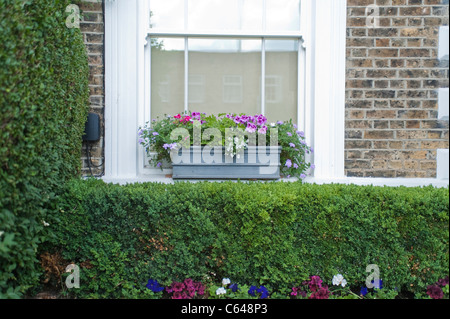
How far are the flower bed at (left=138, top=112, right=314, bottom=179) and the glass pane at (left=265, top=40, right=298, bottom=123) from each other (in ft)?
0.61

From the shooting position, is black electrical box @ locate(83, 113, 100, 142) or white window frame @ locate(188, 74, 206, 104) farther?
white window frame @ locate(188, 74, 206, 104)

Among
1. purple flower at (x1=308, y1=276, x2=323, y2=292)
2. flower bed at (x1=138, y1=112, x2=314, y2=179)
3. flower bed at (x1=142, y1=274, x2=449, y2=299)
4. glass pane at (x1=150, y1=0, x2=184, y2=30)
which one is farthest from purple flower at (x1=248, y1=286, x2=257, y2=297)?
glass pane at (x1=150, y1=0, x2=184, y2=30)

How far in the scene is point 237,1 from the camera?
3.59 metres

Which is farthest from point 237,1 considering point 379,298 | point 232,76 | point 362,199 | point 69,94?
point 379,298

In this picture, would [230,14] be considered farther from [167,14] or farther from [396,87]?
[396,87]

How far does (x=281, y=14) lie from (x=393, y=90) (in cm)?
126

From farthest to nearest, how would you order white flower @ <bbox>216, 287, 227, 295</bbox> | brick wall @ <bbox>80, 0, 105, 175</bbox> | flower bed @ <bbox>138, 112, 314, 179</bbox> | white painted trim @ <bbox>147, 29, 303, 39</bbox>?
1. white painted trim @ <bbox>147, 29, 303, 39</bbox>
2. brick wall @ <bbox>80, 0, 105, 175</bbox>
3. flower bed @ <bbox>138, 112, 314, 179</bbox>
4. white flower @ <bbox>216, 287, 227, 295</bbox>

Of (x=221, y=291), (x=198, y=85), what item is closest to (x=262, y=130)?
(x=198, y=85)

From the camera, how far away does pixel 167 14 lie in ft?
11.7

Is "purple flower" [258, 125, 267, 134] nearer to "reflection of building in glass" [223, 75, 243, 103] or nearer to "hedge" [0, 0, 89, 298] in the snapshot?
"reflection of building in glass" [223, 75, 243, 103]

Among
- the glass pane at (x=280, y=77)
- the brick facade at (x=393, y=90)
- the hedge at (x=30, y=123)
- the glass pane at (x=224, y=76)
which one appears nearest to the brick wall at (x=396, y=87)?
the brick facade at (x=393, y=90)

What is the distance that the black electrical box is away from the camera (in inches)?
132

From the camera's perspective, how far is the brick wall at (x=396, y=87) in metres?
3.45

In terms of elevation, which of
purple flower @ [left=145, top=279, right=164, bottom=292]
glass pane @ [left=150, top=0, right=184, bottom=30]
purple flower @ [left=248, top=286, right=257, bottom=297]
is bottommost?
purple flower @ [left=248, top=286, right=257, bottom=297]
